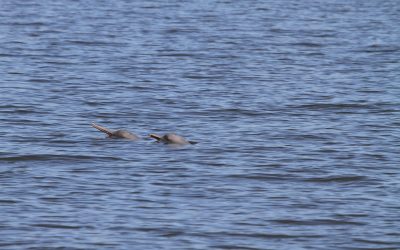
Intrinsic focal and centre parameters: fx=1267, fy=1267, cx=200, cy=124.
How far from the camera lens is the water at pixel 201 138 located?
543 inches

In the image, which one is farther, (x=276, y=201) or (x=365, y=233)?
(x=276, y=201)

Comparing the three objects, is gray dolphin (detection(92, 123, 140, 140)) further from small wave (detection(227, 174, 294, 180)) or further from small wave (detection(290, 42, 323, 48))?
small wave (detection(290, 42, 323, 48))

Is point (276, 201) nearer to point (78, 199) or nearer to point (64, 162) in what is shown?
point (78, 199)

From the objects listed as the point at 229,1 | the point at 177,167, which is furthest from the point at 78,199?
the point at 229,1

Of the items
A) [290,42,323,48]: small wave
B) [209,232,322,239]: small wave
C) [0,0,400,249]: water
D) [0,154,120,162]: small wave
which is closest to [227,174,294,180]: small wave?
[0,0,400,249]: water

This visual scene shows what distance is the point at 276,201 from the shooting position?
1500cm

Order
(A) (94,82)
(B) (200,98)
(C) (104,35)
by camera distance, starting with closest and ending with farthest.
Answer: (B) (200,98) < (A) (94,82) < (C) (104,35)

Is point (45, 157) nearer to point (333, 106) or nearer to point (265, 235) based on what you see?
point (265, 235)

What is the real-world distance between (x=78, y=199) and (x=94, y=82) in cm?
1093

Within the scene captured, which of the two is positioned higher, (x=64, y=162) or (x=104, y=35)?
(x=64, y=162)

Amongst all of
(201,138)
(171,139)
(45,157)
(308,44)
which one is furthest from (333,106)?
(308,44)

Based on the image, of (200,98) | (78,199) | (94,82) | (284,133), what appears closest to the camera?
(78,199)

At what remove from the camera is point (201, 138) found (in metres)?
19.3

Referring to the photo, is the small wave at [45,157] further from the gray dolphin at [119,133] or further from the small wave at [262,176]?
the small wave at [262,176]
